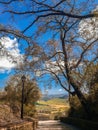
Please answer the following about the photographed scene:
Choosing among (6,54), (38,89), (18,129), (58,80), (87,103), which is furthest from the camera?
(38,89)

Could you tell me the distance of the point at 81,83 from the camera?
3500 centimetres

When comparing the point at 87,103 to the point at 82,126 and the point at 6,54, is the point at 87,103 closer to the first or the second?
the point at 82,126

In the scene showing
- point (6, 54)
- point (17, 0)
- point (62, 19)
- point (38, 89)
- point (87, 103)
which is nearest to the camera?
point (17, 0)

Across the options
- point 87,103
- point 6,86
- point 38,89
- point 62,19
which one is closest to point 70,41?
point 62,19

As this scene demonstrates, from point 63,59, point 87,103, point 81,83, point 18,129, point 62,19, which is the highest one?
point 62,19

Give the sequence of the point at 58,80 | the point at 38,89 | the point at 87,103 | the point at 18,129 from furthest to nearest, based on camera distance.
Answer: the point at 38,89 < the point at 58,80 < the point at 87,103 < the point at 18,129

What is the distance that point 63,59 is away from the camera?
3506 centimetres

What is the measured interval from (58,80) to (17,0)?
2036 centimetres

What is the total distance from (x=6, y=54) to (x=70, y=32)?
1313 centimetres

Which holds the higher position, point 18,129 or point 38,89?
point 38,89

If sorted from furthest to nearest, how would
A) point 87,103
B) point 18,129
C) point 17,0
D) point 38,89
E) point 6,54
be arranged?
point 38,89, point 87,103, point 18,129, point 6,54, point 17,0

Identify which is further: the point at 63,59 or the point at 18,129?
the point at 63,59

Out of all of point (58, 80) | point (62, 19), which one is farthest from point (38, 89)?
point (62, 19)

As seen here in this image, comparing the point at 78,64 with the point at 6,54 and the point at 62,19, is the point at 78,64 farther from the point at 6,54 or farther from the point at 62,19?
the point at 6,54
